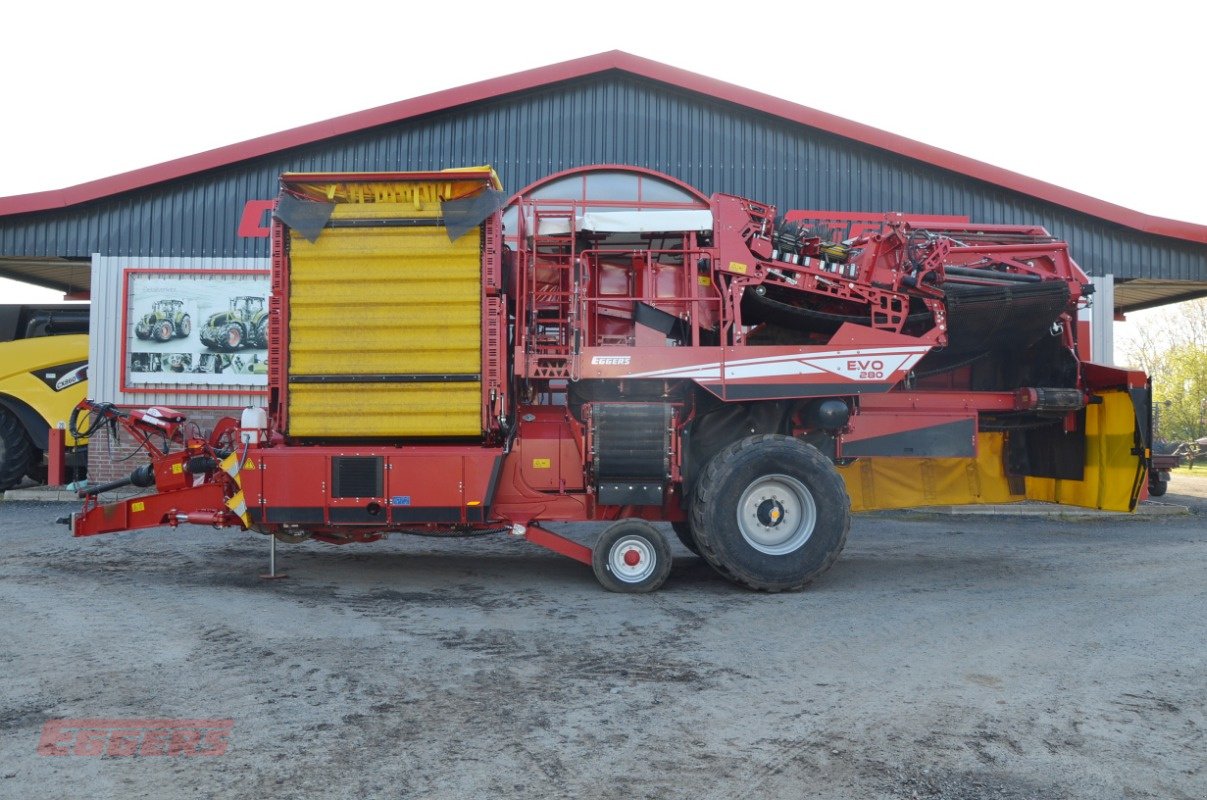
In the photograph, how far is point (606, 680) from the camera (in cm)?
503

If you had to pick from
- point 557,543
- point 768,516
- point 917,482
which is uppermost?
point 917,482

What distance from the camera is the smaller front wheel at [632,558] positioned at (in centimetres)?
751

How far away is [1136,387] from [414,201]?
6309 mm

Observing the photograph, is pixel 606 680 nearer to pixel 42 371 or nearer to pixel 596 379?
pixel 596 379

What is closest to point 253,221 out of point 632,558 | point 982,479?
point 632,558

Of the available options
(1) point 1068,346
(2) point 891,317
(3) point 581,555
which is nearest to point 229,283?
(3) point 581,555

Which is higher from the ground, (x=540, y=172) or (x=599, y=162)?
(x=599, y=162)

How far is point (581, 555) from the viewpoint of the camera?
7793 mm

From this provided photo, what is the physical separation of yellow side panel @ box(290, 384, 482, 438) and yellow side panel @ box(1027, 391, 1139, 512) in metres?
5.53

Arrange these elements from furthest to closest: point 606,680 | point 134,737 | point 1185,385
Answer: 1. point 1185,385
2. point 606,680
3. point 134,737

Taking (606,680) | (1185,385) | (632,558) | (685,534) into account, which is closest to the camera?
(606,680)

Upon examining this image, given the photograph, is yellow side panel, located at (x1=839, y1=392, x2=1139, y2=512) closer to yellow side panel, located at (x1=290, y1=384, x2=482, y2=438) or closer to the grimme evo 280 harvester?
the grimme evo 280 harvester

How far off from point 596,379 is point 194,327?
30.5ft

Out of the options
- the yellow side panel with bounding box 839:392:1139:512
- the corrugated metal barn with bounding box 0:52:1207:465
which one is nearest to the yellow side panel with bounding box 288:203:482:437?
the yellow side panel with bounding box 839:392:1139:512
